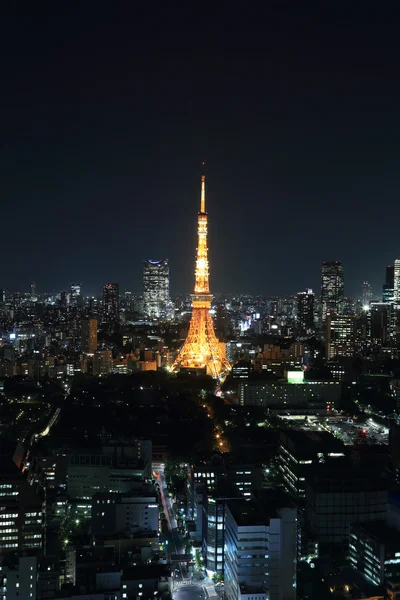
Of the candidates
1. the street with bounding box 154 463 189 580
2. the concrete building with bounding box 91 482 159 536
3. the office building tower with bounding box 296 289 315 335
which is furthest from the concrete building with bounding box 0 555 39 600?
the office building tower with bounding box 296 289 315 335

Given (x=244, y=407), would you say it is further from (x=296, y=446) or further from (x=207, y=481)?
(x=207, y=481)

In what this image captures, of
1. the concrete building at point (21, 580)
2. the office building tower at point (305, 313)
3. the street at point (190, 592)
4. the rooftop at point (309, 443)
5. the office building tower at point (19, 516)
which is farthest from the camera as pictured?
the office building tower at point (305, 313)

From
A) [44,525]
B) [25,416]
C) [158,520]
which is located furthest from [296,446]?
[25,416]

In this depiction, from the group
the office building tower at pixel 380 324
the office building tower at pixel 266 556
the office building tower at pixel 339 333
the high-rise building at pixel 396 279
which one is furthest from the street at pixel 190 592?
the high-rise building at pixel 396 279

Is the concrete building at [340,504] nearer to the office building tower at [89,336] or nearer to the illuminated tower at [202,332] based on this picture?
the illuminated tower at [202,332]

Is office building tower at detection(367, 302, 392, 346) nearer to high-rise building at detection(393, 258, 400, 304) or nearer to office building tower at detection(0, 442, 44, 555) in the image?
high-rise building at detection(393, 258, 400, 304)

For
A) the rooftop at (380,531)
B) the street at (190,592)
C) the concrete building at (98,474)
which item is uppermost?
the concrete building at (98,474)

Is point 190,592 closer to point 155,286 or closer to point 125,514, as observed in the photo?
point 125,514
